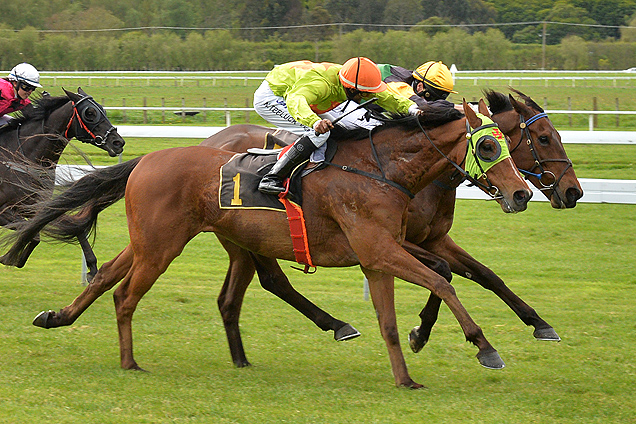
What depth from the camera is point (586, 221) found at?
10.1m

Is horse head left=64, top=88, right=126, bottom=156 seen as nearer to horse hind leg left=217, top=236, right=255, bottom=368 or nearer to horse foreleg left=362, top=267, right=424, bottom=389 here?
horse hind leg left=217, top=236, right=255, bottom=368

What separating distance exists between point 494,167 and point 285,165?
3.84 feet

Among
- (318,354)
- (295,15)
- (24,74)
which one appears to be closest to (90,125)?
(24,74)

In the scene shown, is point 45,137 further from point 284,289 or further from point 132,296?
point 284,289

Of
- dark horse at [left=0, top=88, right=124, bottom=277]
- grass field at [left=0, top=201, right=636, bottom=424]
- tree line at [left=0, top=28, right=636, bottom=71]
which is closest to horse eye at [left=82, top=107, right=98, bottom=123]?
dark horse at [left=0, top=88, right=124, bottom=277]

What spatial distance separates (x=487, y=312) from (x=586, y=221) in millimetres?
4272

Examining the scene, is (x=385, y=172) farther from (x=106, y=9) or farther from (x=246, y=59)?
(x=106, y=9)

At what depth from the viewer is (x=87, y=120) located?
279 inches

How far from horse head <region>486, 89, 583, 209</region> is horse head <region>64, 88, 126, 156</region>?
3.53 meters

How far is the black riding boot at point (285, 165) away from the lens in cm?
452

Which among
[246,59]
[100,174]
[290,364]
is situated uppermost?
[100,174]

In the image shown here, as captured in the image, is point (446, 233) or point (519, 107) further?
point (519, 107)

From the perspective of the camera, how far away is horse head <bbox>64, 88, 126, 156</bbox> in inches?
278

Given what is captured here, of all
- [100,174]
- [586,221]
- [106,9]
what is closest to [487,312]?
[100,174]
